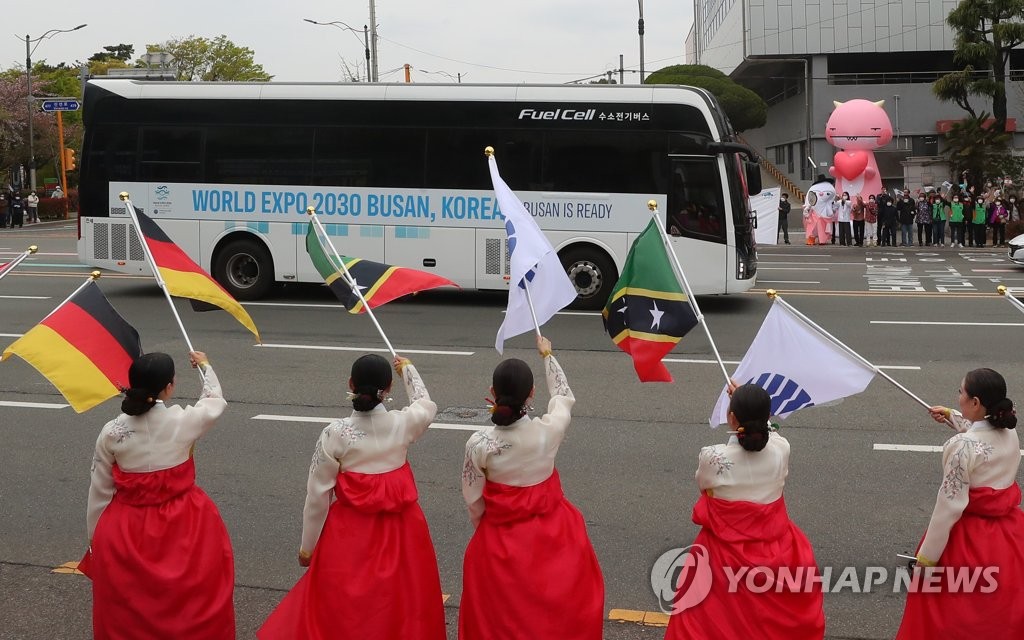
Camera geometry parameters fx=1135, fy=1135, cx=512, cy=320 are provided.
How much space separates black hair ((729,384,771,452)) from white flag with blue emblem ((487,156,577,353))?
1766 mm

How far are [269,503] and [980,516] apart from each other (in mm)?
4473

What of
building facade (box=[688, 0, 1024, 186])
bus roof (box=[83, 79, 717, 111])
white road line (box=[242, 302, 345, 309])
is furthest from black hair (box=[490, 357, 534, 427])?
building facade (box=[688, 0, 1024, 186])

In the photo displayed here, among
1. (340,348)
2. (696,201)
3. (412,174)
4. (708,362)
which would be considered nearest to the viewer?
(708,362)

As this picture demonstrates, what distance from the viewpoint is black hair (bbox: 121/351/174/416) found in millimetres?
4547

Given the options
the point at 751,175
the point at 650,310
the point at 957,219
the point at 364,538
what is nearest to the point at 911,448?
the point at 650,310

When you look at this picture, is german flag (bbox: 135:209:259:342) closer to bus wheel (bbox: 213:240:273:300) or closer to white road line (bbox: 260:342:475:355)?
white road line (bbox: 260:342:475:355)

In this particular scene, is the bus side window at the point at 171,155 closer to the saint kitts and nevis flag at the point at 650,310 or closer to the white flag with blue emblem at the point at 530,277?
the white flag with blue emblem at the point at 530,277

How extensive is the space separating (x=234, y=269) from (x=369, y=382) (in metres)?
13.7

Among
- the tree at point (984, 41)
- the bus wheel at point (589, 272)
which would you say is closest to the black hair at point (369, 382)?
the bus wheel at point (589, 272)

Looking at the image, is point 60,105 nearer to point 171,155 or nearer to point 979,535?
point 171,155

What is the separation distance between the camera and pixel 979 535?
4.28 metres

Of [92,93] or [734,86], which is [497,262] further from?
[734,86]

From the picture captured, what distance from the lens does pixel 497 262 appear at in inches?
656

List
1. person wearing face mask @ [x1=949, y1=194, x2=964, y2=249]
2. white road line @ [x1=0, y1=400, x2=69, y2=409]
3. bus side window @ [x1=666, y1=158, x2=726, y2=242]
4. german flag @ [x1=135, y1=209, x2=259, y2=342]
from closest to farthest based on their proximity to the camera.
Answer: german flag @ [x1=135, y1=209, x2=259, y2=342] → white road line @ [x1=0, y1=400, x2=69, y2=409] → bus side window @ [x1=666, y1=158, x2=726, y2=242] → person wearing face mask @ [x1=949, y1=194, x2=964, y2=249]
